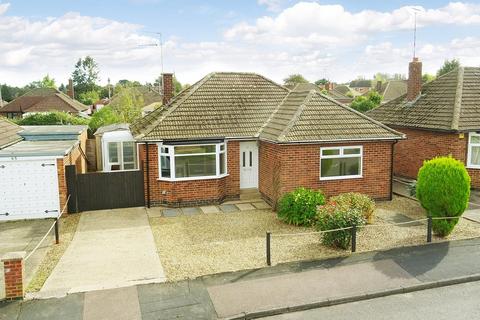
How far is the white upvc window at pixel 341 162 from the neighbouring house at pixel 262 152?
36 mm

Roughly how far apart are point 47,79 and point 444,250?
271 feet

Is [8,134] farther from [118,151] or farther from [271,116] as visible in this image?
[271,116]

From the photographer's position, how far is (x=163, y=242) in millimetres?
11719

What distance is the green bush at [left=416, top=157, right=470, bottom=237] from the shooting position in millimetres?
11414

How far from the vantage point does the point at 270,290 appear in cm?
870

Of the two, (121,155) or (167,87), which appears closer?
(121,155)

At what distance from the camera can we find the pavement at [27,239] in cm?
1012

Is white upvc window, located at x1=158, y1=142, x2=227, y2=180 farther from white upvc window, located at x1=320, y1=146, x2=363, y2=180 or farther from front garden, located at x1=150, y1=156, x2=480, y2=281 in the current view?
white upvc window, located at x1=320, y1=146, x2=363, y2=180

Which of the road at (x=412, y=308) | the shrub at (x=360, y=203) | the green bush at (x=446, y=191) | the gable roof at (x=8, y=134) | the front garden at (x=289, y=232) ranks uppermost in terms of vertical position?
the gable roof at (x=8, y=134)

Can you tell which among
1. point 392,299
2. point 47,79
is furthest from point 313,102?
point 47,79

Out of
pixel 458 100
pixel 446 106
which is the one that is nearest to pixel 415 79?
pixel 446 106

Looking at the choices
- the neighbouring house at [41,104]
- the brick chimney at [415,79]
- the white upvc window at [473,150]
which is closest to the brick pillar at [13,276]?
the white upvc window at [473,150]

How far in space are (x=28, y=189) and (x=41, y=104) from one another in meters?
44.6

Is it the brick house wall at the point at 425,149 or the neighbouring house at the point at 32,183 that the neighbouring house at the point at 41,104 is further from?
the brick house wall at the point at 425,149
